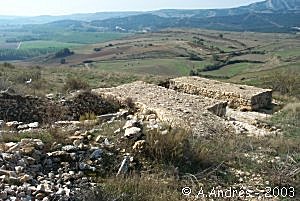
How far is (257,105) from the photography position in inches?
648

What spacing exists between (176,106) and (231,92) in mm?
4410

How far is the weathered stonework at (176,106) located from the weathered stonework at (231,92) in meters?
1.61

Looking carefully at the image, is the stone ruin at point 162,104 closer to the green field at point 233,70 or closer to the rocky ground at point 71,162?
the rocky ground at point 71,162

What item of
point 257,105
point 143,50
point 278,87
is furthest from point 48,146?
point 143,50

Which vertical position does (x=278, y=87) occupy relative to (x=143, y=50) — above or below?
above

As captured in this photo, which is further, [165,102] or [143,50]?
[143,50]

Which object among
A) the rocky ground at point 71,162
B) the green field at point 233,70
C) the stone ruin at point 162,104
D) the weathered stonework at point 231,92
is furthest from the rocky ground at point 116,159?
the green field at point 233,70

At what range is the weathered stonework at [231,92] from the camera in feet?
53.3

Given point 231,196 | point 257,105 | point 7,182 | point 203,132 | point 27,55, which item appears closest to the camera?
point 7,182

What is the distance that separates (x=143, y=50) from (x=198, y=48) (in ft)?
40.9

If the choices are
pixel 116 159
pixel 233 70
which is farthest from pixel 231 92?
pixel 233 70

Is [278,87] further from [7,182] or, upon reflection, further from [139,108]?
[7,182]

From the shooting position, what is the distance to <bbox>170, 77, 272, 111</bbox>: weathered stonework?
16.2m

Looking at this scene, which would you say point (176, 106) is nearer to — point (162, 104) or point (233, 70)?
point (162, 104)
